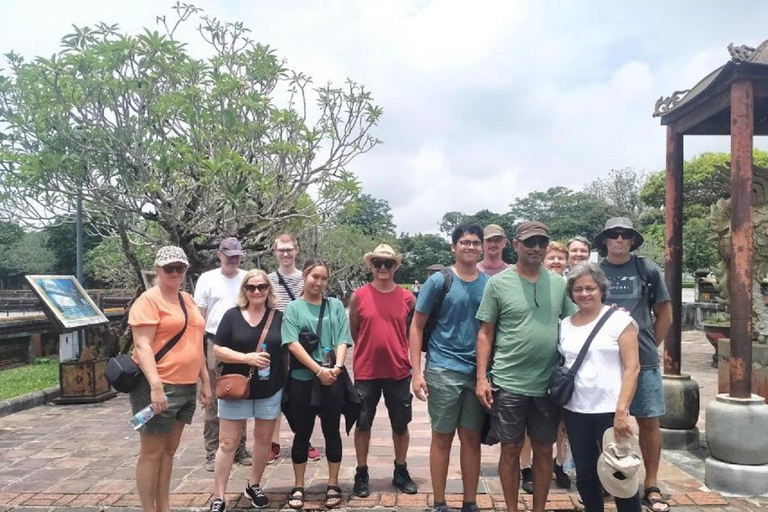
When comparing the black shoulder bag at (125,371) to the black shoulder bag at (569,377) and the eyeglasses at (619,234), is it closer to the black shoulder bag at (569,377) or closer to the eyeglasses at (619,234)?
the black shoulder bag at (569,377)

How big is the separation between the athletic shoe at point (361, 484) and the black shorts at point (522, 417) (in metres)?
1.15

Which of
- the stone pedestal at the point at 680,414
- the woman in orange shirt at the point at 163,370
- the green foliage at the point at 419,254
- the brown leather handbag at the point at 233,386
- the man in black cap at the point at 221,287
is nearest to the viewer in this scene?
the woman in orange shirt at the point at 163,370

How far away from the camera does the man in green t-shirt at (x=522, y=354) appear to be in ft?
10.8

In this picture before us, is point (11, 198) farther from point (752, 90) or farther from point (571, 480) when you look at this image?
point (752, 90)

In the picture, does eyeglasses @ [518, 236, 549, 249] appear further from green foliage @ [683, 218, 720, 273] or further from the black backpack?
green foliage @ [683, 218, 720, 273]

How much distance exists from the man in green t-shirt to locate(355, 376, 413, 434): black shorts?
0.76 m

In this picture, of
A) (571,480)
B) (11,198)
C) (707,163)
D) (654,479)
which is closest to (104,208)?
(11,198)

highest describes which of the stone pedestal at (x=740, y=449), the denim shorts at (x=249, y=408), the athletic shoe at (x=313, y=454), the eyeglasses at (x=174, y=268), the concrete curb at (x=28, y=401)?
the eyeglasses at (x=174, y=268)

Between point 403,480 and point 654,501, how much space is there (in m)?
1.57

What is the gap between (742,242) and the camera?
4.18 metres

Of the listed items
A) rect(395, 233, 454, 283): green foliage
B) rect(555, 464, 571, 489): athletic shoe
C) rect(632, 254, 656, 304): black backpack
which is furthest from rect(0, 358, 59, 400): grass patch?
rect(395, 233, 454, 283): green foliage

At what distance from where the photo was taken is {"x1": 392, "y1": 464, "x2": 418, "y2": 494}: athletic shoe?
13.5 feet

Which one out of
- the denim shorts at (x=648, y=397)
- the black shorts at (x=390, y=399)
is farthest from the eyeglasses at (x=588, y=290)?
the black shorts at (x=390, y=399)

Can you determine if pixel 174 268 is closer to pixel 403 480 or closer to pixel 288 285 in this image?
pixel 288 285
